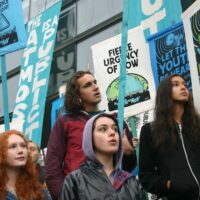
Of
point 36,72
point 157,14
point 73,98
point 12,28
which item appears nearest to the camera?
point 73,98

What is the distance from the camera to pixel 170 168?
397cm

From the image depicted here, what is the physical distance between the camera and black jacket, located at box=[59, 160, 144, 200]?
343 cm

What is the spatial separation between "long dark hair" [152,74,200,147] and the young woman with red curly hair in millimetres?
905

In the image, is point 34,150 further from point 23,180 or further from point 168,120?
point 168,120

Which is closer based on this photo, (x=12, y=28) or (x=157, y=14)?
(x=157, y=14)

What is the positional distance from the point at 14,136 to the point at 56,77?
738 cm

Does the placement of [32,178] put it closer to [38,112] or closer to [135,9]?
[135,9]

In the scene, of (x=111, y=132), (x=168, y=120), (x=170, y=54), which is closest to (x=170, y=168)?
(x=168, y=120)

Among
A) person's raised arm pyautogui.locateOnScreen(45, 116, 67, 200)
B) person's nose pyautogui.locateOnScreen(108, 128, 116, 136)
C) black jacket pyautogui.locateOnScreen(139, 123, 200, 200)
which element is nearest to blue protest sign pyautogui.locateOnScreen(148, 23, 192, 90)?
black jacket pyautogui.locateOnScreen(139, 123, 200, 200)

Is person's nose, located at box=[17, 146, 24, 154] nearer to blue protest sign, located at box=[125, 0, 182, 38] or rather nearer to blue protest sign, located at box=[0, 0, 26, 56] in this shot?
blue protest sign, located at box=[125, 0, 182, 38]

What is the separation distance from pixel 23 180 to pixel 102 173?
0.83 metres

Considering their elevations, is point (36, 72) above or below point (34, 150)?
above

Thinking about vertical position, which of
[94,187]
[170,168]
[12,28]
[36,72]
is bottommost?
[94,187]

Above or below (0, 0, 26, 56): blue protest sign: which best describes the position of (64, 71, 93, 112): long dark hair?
below
